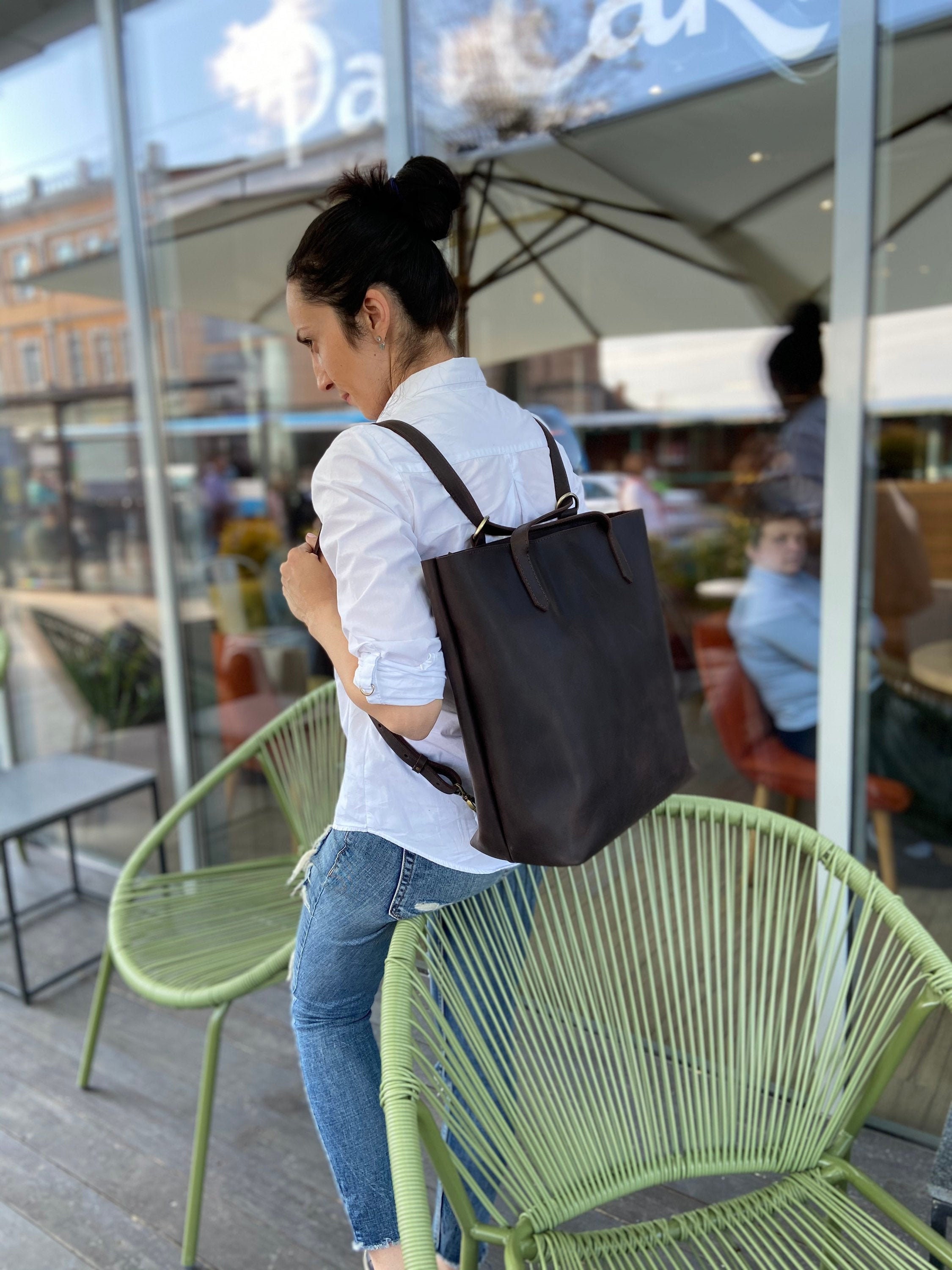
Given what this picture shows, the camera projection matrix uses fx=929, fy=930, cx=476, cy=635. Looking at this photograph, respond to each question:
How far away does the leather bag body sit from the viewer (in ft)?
3.09

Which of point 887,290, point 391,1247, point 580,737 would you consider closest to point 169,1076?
point 391,1247

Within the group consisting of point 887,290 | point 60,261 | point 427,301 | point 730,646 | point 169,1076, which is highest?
point 60,261

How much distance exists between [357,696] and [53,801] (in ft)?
6.05

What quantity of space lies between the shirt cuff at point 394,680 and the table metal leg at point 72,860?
2.07 meters

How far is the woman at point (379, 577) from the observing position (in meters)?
0.96

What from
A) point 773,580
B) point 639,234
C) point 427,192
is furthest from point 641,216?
point 427,192

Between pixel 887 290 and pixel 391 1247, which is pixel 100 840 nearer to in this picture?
pixel 391 1247

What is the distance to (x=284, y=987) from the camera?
2361 mm

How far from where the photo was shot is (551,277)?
172 inches

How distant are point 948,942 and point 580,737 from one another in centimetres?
138

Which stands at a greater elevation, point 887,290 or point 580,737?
point 887,290

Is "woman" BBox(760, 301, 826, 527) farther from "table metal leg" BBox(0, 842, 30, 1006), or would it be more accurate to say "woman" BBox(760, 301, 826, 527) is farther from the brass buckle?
"table metal leg" BBox(0, 842, 30, 1006)

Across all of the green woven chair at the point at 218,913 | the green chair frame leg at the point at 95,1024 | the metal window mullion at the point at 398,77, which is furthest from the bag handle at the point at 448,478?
the green chair frame leg at the point at 95,1024

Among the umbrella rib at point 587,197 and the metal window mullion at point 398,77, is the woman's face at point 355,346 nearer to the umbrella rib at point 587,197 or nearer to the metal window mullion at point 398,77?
the metal window mullion at point 398,77
